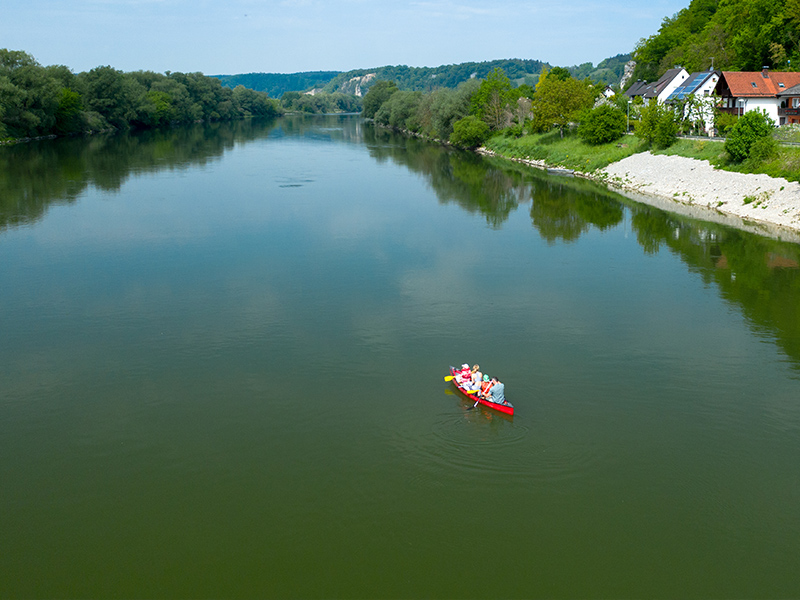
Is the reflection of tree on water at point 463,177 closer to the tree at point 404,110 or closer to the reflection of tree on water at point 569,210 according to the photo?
the reflection of tree on water at point 569,210

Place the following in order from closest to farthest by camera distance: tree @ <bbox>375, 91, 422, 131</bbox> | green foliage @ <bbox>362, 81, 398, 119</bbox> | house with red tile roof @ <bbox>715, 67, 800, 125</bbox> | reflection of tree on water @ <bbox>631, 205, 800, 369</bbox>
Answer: reflection of tree on water @ <bbox>631, 205, 800, 369</bbox> < house with red tile roof @ <bbox>715, 67, 800, 125</bbox> < tree @ <bbox>375, 91, 422, 131</bbox> < green foliage @ <bbox>362, 81, 398, 119</bbox>

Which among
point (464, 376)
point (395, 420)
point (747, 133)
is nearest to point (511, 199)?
point (747, 133)

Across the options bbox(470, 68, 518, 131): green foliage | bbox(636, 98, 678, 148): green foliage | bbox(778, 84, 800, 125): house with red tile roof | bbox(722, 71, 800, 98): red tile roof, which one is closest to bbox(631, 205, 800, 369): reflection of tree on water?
bbox(636, 98, 678, 148): green foliage

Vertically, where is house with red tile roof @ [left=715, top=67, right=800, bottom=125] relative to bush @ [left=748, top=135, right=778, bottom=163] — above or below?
above

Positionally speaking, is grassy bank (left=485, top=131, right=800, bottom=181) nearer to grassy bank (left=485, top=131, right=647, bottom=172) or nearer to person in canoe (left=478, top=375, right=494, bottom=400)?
grassy bank (left=485, top=131, right=647, bottom=172)

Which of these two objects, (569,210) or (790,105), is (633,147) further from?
(569,210)

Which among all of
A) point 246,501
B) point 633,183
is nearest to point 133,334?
point 246,501

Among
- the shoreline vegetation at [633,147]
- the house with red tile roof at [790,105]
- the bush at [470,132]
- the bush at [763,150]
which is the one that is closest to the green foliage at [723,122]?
the shoreline vegetation at [633,147]
